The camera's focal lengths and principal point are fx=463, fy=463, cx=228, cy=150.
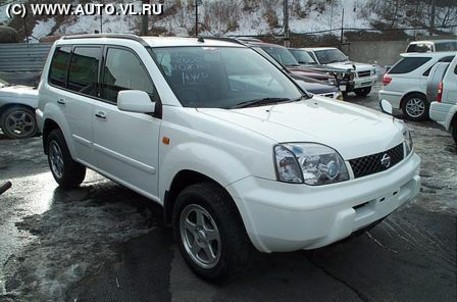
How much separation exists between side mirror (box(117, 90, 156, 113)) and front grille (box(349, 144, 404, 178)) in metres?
1.59

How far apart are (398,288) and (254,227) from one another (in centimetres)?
121

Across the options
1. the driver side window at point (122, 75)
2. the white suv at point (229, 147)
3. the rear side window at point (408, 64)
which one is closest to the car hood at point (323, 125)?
the white suv at point (229, 147)

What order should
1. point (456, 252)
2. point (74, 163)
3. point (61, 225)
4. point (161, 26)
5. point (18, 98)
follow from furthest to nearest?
point (161, 26) → point (18, 98) → point (74, 163) → point (61, 225) → point (456, 252)

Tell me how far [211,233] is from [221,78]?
1.41 metres

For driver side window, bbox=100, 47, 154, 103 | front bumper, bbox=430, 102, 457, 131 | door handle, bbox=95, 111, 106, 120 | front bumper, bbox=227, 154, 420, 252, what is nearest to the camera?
front bumper, bbox=227, 154, 420, 252

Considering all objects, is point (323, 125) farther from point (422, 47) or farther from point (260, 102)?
point (422, 47)

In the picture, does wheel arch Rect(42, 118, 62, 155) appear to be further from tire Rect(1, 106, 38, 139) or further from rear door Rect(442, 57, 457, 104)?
rear door Rect(442, 57, 457, 104)

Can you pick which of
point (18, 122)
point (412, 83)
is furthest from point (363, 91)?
point (18, 122)

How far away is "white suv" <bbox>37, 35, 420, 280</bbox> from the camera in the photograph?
287cm

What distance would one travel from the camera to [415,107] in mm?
10664

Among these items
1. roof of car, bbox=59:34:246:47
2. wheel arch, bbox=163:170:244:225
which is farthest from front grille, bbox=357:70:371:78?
wheel arch, bbox=163:170:244:225

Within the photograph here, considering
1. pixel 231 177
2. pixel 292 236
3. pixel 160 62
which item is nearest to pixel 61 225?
pixel 160 62

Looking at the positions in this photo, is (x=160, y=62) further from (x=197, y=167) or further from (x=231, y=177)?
(x=231, y=177)

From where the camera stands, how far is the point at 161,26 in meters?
32.2
